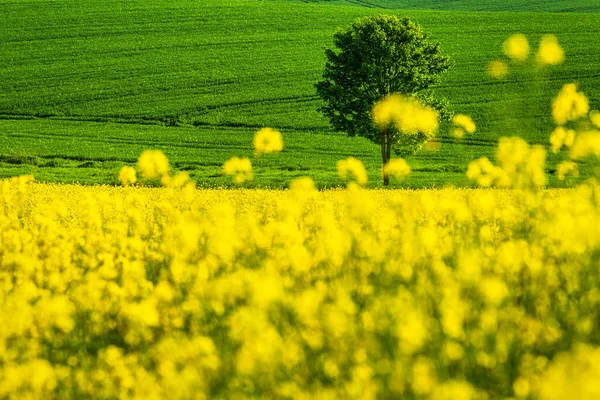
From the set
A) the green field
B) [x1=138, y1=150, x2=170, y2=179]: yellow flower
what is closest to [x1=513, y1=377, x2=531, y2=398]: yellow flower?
[x1=138, y1=150, x2=170, y2=179]: yellow flower

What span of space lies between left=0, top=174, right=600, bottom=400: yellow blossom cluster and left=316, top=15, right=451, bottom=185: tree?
20891 mm

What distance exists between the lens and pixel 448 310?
135 inches

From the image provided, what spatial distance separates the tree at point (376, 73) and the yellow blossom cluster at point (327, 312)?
2089cm

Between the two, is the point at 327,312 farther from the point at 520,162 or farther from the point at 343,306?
the point at 520,162

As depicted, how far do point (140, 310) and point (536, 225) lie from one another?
2475mm

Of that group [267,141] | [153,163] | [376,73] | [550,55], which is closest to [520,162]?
[550,55]

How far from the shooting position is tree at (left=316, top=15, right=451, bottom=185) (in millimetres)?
26844

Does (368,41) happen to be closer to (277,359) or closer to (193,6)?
(277,359)

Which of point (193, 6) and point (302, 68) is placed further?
point (193, 6)

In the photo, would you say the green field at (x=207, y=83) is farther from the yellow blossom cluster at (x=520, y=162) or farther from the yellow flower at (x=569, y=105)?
the yellow blossom cluster at (x=520, y=162)

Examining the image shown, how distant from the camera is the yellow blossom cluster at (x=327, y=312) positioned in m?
3.36

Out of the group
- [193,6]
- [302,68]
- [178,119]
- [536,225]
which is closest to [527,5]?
[193,6]

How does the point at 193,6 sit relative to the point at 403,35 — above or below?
above

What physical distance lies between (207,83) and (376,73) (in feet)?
57.2
